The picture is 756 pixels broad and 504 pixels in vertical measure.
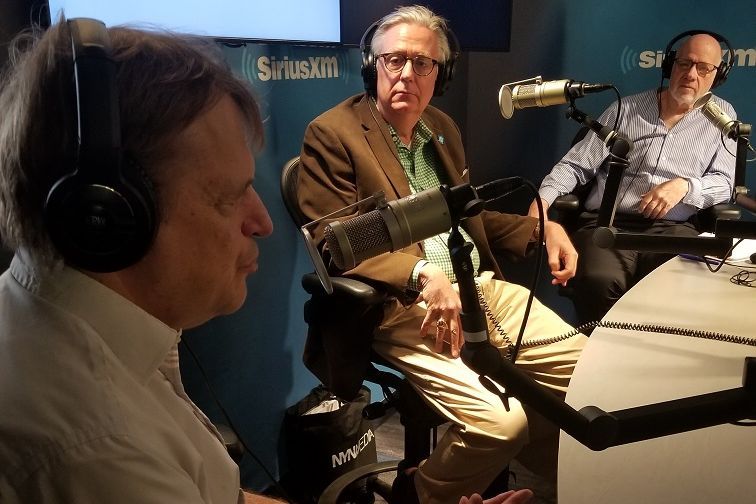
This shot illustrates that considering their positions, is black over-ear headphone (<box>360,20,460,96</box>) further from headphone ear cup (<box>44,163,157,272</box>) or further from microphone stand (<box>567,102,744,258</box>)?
headphone ear cup (<box>44,163,157,272</box>)

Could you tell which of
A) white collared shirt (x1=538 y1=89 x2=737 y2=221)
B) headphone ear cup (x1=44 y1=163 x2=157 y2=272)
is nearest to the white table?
headphone ear cup (x1=44 y1=163 x2=157 y2=272)

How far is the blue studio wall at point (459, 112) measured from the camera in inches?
78.9

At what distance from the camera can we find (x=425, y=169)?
194cm

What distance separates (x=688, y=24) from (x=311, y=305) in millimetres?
2186

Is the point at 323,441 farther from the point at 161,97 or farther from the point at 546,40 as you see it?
the point at 546,40

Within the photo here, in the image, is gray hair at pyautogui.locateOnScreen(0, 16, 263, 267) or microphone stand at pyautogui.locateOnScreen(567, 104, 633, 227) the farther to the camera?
microphone stand at pyautogui.locateOnScreen(567, 104, 633, 227)

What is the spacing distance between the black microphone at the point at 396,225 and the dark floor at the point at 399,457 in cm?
154

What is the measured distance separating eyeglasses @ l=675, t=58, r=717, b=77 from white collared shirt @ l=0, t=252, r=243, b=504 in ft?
8.01

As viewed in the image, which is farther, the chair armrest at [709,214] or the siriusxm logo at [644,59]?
the siriusxm logo at [644,59]

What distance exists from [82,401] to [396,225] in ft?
1.15

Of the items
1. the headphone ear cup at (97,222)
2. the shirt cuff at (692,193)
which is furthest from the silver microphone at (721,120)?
the headphone ear cup at (97,222)

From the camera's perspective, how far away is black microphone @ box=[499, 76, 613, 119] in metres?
1.24

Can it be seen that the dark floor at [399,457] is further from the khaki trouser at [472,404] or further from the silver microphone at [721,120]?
the silver microphone at [721,120]

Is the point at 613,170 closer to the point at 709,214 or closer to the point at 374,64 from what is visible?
the point at 374,64
